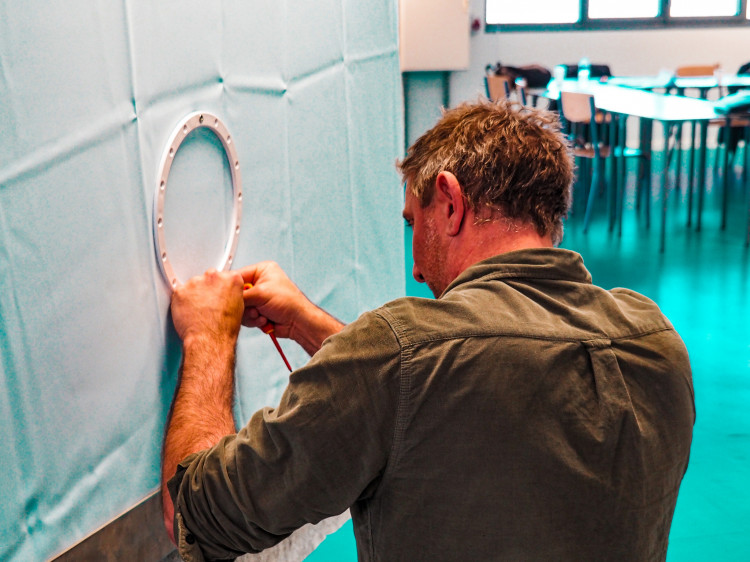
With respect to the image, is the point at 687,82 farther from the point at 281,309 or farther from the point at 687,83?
the point at 281,309

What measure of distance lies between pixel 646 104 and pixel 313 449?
559cm

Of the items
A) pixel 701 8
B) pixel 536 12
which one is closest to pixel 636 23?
pixel 701 8

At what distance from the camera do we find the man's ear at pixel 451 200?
3.55ft

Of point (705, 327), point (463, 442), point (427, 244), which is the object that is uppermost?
point (427, 244)

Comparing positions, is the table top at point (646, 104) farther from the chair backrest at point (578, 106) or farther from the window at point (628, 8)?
the window at point (628, 8)

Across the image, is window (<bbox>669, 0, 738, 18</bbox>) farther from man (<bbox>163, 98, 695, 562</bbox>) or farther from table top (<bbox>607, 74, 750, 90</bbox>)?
man (<bbox>163, 98, 695, 562</bbox>)

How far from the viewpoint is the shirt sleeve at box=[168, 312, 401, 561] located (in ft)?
2.93

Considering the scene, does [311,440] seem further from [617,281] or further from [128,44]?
[617,281]

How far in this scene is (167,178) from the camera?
1.17m

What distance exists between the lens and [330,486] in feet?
3.01

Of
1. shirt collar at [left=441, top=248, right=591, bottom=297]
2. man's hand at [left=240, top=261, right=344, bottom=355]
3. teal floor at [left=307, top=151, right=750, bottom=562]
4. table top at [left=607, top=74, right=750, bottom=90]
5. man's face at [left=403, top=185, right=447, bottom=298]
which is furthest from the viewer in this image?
table top at [left=607, top=74, right=750, bottom=90]

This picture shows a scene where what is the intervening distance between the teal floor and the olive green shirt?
1.29 metres

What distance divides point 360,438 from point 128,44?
621 millimetres

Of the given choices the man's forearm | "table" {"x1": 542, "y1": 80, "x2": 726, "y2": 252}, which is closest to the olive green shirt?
the man's forearm
